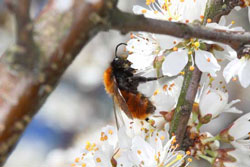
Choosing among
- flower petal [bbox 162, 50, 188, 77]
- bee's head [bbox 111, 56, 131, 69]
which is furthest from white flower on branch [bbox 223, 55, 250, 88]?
bee's head [bbox 111, 56, 131, 69]

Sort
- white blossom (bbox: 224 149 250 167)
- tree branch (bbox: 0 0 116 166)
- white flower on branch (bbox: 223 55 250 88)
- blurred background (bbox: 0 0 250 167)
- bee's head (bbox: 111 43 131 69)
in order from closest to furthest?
tree branch (bbox: 0 0 116 166)
white flower on branch (bbox: 223 55 250 88)
white blossom (bbox: 224 149 250 167)
bee's head (bbox: 111 43 131 69)
blurred background (bbox: 0 0 250 167)

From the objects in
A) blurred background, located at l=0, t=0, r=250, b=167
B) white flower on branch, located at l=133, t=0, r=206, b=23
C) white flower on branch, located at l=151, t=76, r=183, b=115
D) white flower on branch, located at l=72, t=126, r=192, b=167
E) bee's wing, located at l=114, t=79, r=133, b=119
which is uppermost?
white flower on branch, located at l=133, t=0, r=206, b=23

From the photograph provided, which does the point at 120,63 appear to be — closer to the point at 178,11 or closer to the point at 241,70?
the point at 178,11

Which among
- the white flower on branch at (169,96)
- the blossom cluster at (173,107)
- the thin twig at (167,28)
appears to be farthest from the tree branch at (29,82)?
the white flower on branch at (169,96)

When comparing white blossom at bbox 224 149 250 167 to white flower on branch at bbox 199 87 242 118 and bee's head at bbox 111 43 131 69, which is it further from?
bee's head at bbox 111 43 131 69

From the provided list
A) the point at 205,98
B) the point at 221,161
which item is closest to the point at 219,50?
the point at 205,98

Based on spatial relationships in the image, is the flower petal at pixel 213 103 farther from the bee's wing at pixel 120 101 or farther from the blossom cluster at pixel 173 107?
the bee's wing at pixel 120 101

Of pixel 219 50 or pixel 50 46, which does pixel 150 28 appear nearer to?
pixel 50 46
